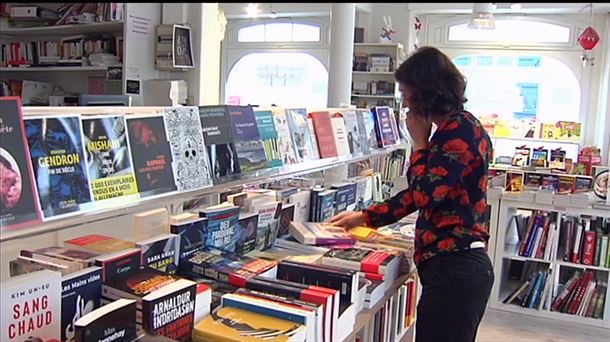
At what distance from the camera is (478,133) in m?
1.89

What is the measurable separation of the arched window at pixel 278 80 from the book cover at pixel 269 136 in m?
6.92

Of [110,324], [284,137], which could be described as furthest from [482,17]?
[110,324]

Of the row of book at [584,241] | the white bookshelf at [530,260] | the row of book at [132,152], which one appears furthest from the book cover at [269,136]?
the row of book at [584,241]

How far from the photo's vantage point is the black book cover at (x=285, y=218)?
2.46 meters

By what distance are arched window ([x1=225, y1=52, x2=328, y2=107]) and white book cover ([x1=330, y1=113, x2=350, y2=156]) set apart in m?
6.26

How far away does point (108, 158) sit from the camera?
4.88ft

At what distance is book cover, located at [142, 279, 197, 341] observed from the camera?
1.36 m

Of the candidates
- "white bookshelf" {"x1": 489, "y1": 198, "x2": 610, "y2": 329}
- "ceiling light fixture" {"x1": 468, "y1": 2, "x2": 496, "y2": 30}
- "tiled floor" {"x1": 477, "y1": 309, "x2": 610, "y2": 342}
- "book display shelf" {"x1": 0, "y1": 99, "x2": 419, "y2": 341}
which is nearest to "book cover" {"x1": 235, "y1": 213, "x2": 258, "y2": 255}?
"book display shelf" {"x1": 0, "y1": 99, "x2": 419, "y2": 341}

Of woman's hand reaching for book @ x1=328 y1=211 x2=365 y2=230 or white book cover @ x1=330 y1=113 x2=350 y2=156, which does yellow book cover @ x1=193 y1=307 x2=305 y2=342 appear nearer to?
woman's hand reaching for book @ x1=328 y1=211 x2=365 y2=230

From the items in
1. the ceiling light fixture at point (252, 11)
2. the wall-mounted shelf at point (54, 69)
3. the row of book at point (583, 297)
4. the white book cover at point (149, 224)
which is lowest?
the row of book at point (583, 297)

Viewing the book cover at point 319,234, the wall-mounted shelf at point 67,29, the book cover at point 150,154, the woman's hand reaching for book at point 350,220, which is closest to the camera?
the book cover at point 150,154

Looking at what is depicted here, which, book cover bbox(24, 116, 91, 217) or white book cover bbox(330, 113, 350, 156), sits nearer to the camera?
book cover bbox(24, 116, 91, 217)

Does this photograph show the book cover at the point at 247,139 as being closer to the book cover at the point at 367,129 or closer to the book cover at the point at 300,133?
the book cover at the point at 300,133

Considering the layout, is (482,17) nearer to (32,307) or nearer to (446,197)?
(446,197)
